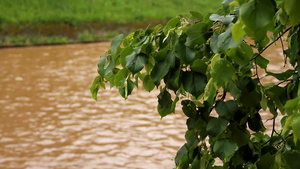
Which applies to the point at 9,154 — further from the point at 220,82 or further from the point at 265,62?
the point at 220,82

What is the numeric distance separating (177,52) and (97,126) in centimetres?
296

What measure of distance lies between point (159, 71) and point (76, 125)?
3.00 metres

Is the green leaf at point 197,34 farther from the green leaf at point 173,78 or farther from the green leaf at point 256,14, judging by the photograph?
the green leaf at point 256,14

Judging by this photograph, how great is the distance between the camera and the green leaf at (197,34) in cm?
85

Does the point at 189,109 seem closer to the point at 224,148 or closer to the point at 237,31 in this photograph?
the point at 224,148

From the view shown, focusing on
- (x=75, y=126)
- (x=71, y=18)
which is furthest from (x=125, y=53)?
(x=71, y=18)

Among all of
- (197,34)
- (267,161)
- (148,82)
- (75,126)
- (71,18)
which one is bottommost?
(75,126)

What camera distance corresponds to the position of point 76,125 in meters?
3.79

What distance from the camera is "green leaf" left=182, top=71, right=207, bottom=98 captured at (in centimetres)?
86

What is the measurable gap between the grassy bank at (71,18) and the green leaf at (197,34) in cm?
789

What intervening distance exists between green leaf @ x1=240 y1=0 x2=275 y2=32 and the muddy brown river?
7.60 ft

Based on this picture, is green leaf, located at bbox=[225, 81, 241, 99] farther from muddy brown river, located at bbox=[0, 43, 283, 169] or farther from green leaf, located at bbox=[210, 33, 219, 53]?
muddy brown river, located at bbox=[0, 43, 283, 169]

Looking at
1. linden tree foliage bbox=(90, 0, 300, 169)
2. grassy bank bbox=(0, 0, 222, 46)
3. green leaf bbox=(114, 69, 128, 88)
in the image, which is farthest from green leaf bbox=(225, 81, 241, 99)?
grassy bank bbox=(0, 0, 222, 46)

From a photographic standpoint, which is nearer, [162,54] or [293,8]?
[293,8]
